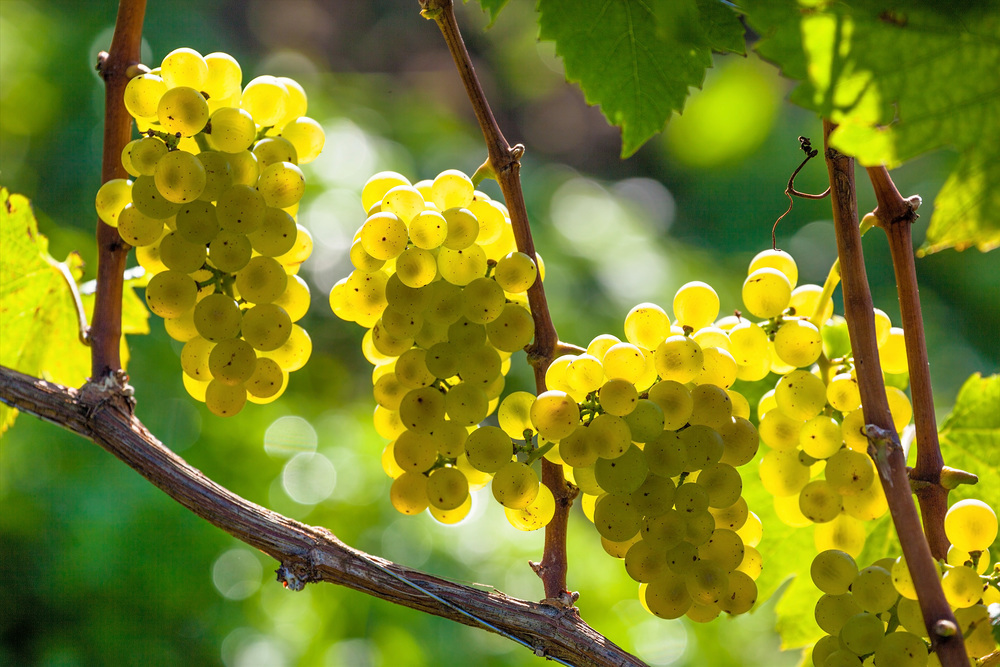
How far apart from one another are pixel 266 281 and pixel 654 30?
19cm

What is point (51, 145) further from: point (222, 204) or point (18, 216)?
point (222, 204)

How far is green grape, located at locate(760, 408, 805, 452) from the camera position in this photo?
1.03 feet

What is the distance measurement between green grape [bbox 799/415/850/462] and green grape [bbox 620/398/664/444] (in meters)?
0.07

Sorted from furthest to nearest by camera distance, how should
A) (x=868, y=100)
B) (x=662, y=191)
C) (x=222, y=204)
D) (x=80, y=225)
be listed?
(x=662, y=191)
(x=80, y=225)
(x=222, y=204)
(x=868, y=100)

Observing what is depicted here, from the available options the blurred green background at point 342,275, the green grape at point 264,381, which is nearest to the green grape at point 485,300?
the green grape at point 264,381

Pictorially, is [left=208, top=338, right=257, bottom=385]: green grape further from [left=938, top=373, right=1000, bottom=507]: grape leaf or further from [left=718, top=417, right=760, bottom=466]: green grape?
[left=938, top=373, right=1000, bottom=507]: grape leaf

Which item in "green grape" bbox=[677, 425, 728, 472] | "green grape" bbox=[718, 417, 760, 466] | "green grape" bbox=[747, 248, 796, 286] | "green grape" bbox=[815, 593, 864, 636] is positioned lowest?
"green grape" bbox=[815, 593, 864, 636]

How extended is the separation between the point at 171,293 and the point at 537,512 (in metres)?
0.17

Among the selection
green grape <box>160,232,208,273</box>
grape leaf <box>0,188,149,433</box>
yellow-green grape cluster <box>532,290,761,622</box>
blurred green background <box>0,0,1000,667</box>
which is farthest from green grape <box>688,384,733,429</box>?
blurred green background <box>0,0,1000,667</box>

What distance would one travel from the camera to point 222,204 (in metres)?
0.30

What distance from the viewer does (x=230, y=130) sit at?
31 cm

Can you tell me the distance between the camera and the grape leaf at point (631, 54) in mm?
308

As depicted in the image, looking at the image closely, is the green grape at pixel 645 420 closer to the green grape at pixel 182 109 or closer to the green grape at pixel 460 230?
the green grape at pixel 460 230

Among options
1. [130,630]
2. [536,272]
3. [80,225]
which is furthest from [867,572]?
[80,225]
